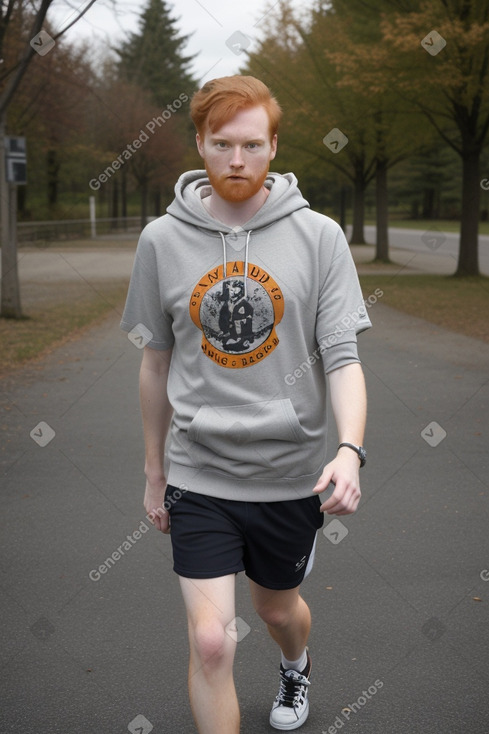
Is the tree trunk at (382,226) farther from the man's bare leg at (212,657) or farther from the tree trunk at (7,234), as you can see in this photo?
the man's bare leg at (212,657)

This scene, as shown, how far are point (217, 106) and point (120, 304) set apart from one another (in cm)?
1696

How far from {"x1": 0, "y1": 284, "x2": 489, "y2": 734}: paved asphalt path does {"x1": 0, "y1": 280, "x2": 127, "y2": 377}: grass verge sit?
4.32m

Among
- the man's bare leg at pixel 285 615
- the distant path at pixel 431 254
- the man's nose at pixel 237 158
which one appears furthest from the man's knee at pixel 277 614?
the distant path at pixel 431 254

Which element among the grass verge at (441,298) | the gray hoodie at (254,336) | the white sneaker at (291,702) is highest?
the gray hoodie at (254,336)

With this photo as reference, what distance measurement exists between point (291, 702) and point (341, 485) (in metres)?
1.30

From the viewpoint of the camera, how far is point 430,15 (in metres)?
21.0

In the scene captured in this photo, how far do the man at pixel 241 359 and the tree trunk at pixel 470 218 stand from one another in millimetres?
23179

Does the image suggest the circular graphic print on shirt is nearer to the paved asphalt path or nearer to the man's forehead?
the man's forehead

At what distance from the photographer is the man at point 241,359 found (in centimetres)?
271

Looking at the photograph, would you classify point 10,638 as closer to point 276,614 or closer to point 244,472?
point 276,614

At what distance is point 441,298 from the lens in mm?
20156

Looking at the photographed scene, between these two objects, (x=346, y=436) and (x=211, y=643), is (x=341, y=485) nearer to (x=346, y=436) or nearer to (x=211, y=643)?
(x=346, y=436)

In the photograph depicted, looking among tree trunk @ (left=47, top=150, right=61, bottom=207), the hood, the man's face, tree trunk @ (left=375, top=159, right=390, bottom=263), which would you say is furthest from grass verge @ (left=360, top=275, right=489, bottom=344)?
tree trunk @ (left=47, top=150, right=61, bottom=207)

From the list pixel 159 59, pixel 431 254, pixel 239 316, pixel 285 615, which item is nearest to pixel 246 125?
pixel 239 316
